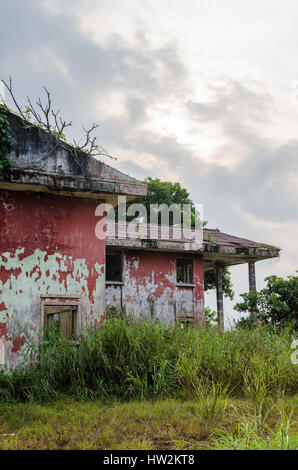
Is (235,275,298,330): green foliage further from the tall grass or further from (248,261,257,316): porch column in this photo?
the tall grass

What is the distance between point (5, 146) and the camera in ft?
30.7

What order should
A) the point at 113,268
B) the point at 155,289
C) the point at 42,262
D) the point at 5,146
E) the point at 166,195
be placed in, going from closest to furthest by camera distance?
the point at 5,146 < the point at 42,262 < the point at 155,289 < the point at 113,268 < the point at 166,195

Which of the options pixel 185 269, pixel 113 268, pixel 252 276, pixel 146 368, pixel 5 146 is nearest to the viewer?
pixel 146 368

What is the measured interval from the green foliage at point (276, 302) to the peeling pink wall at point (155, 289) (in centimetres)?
179

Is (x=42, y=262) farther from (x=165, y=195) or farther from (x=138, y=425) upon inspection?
(x=165, y=195)

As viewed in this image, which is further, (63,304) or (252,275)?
(252,275)

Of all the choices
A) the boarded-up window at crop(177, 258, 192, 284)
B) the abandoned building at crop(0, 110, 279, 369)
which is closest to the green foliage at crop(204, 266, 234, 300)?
the boarded-up window at crop(177, 258, 192, 284)

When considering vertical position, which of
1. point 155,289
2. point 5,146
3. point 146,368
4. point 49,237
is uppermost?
point 5,146

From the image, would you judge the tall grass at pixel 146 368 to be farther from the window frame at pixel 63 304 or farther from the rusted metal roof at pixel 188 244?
the rusted metal roof at pixel 188 244

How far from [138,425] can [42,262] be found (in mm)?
4214

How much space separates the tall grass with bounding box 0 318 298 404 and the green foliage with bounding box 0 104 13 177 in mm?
3171

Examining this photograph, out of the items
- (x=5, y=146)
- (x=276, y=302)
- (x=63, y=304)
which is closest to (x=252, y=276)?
(x=276, y=302)
